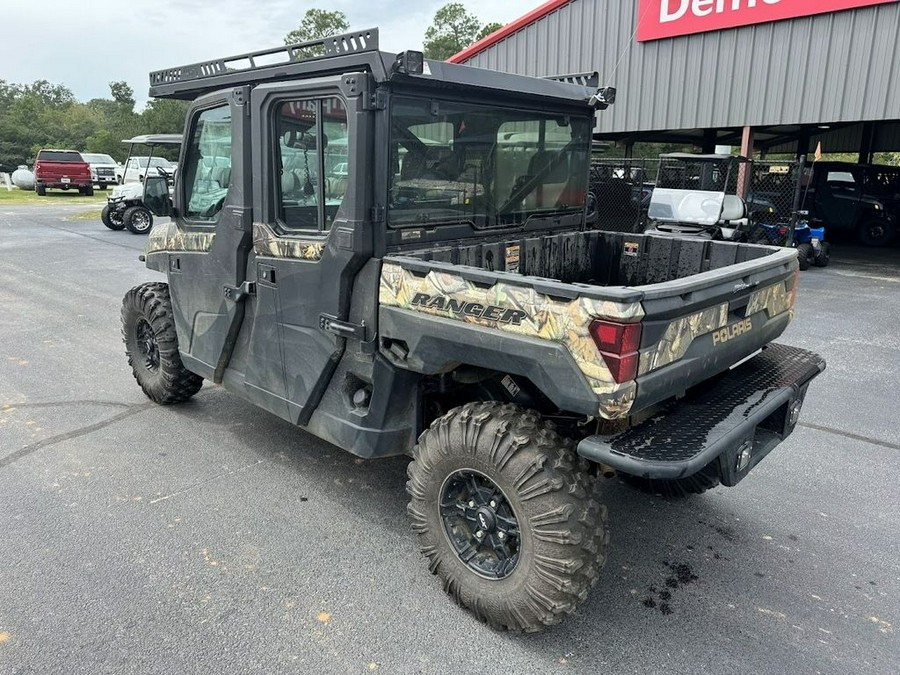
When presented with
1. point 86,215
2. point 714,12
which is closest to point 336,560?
point 714,12

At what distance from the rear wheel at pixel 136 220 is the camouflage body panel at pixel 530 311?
16.1m

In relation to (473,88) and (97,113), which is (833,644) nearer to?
(473,88)

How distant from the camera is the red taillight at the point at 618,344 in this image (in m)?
2.39

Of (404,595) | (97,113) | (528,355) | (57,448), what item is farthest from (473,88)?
(97,113)

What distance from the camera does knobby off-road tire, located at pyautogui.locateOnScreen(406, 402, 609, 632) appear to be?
2.63 meters

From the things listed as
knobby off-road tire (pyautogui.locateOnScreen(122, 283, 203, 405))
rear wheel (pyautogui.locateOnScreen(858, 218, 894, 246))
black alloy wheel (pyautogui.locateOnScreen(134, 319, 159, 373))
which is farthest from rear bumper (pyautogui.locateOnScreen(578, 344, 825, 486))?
rear wheel (pyautogui.locateOnScreen(858, 218, 894, 246))

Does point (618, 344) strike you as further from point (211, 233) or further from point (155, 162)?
point (155, 162)

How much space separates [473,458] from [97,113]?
88.8 metres

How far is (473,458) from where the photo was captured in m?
2.84

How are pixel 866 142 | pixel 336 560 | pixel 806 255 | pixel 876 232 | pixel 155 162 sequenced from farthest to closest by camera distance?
pixel 155 162 < pixel 866 142 < pixel 876 232 < pixel 806 255 < pixel 336 560

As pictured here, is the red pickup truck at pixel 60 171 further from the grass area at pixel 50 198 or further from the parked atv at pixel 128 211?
the parked atv at pixel 128 211

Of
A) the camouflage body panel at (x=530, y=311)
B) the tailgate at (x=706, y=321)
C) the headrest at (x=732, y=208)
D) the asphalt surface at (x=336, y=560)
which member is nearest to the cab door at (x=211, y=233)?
the asphalt surface at (x=336, y=560)

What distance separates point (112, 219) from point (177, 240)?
14.9m

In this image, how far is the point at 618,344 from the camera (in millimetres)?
2395
